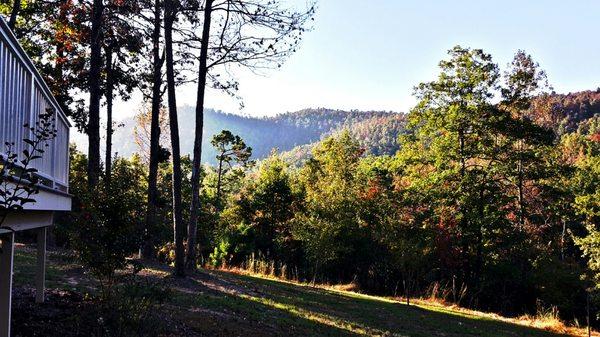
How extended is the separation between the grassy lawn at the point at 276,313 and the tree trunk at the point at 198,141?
91 centimetres

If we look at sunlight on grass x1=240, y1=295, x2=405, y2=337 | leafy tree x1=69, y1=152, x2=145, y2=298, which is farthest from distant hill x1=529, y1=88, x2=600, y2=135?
leafy tree x1=69, y1=152, x2=145, y2=298

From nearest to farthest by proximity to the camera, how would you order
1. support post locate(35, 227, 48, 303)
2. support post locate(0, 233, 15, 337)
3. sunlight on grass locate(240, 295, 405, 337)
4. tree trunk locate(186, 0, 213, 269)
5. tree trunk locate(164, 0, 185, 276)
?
support post locate(0, 233, 15, 337)
support post locate(35, 227, 48, 303)
sunlight on grass locate(240, 295, 405, 337)
tree trunk locate(164, 0, 185, 276)
tree trunk locate(186, 0, 213, 269)

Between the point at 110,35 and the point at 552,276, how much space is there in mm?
19639

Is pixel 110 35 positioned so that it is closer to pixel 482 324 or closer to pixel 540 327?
pixel 482 324

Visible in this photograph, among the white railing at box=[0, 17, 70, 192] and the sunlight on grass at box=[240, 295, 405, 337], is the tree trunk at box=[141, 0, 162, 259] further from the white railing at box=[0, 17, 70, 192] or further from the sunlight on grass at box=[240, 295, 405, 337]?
the white railing at box=[0, 17, 70, 192]

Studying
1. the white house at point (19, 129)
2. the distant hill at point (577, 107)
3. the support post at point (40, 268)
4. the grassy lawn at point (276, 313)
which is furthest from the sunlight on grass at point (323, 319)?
the distant hill at point (577, 107)

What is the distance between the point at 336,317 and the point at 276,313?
5.53 feet

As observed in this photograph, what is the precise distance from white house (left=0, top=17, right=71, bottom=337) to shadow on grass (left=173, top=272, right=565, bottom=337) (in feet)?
15.3

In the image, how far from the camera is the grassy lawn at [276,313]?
831 centimetres

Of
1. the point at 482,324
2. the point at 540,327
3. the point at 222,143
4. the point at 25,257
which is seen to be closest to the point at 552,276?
the point at 540,327

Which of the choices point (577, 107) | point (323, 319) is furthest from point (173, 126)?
point (577, 107)

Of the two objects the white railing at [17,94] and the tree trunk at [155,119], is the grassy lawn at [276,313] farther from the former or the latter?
the white railing at [17,94]

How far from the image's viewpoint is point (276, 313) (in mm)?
10242

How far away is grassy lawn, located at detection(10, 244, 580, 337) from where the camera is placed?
8.31 metres
